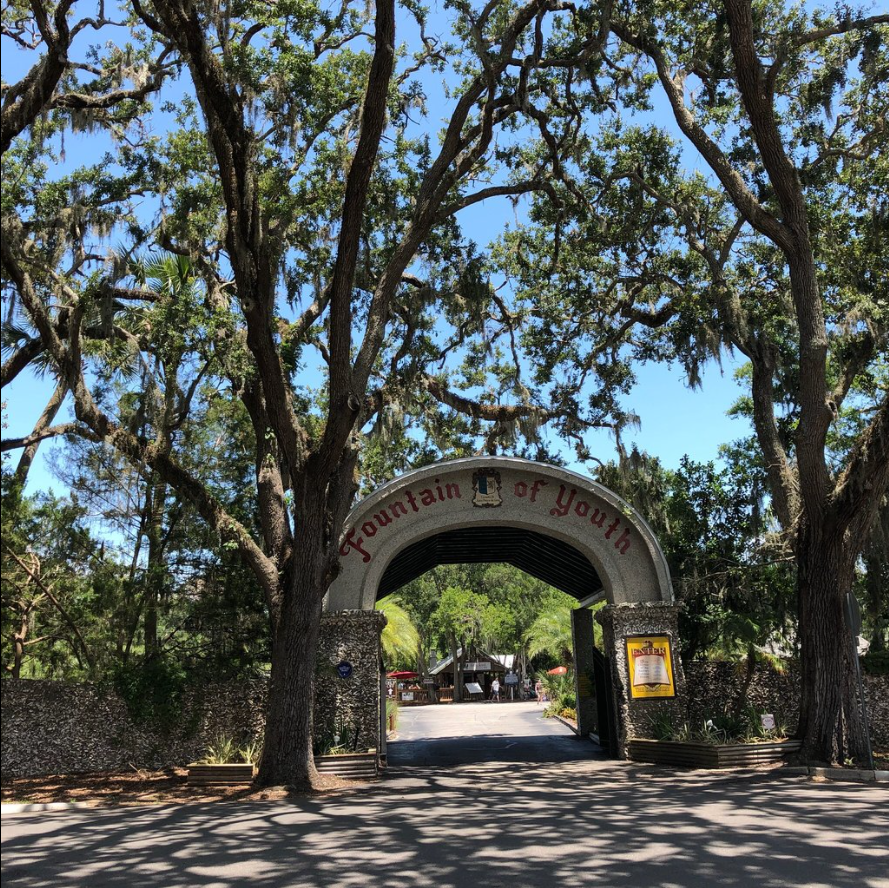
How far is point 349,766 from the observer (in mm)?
13617

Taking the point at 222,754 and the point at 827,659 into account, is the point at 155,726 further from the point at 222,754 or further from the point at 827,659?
the point at 827,659

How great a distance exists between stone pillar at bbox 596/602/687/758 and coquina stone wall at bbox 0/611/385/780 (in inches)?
177

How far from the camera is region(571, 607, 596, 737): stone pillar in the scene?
20034mm

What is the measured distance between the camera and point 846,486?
1209 centimetres

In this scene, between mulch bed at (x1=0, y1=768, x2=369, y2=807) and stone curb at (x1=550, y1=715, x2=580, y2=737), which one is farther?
stone curb at (x1=550, y1=715, x2=580, y2=737)

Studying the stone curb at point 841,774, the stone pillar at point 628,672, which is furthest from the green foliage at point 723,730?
the stone curb at point 841,774

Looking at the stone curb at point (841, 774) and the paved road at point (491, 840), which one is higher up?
the paved road at point (491, 840)

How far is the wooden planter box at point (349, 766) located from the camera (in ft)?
44.5

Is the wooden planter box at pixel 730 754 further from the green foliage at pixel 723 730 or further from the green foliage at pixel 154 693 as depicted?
the green foliage at pixel 154 693

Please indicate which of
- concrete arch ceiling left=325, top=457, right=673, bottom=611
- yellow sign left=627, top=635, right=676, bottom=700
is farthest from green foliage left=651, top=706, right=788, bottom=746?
concrete arch ceiling left=325, top=457, right=673, bottom=611

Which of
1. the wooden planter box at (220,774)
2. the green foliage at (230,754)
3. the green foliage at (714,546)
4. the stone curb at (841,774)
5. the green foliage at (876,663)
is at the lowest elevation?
the stone curb at (841,774)

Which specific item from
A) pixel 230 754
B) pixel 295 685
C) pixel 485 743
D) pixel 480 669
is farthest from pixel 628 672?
pixel 480 669

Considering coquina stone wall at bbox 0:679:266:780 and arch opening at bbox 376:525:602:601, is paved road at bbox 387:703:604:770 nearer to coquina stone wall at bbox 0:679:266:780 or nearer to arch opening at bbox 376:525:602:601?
coquina stone wall at bbox 0:679:266:780

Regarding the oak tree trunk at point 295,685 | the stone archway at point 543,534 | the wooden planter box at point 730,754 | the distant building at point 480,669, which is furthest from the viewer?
the distant building at point 480,669
